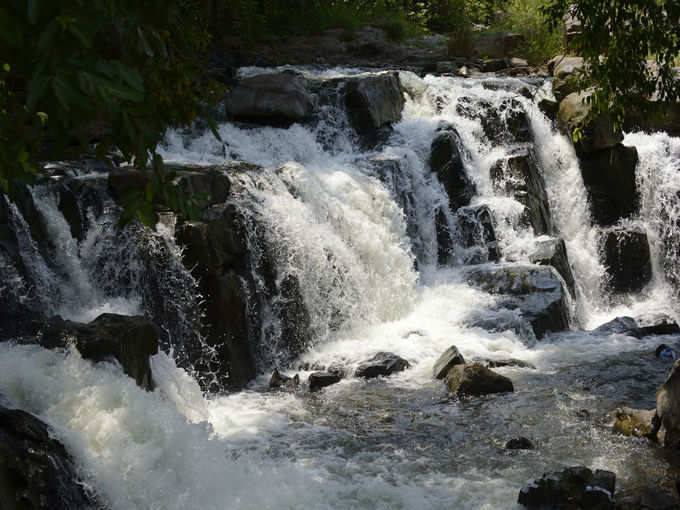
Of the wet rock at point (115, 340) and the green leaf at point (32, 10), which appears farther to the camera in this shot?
the wet rock at point (115, 340)

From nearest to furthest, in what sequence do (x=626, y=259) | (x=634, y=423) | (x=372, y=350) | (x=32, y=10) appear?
(x=32, y=10), (x=634, y=423), (x=372, y=350), (x=626, y=259)

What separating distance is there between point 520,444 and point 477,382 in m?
1.58

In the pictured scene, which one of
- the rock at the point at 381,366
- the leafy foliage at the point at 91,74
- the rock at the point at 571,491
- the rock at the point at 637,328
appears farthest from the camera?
the rock at the point at 637,328

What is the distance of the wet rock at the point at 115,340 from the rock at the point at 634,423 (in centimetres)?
423

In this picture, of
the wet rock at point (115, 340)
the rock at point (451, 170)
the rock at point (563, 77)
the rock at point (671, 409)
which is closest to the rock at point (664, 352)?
the rock at point (671, 409)

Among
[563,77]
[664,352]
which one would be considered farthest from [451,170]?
[664,352]

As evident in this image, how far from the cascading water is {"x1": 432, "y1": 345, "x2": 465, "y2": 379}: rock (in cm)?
21

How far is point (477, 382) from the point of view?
Answer: 8.77m

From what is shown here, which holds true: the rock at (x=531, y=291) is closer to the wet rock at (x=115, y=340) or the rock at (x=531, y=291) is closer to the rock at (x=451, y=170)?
the rock at (x=451, y=170)

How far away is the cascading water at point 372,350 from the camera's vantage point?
6.12m

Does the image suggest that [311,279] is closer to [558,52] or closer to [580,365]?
[580,365]

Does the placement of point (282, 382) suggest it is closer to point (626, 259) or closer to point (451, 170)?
point (451, 170)

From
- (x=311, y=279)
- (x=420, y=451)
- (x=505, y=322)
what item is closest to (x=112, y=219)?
(x=311, y=279)

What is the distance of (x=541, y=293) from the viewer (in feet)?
38.0
